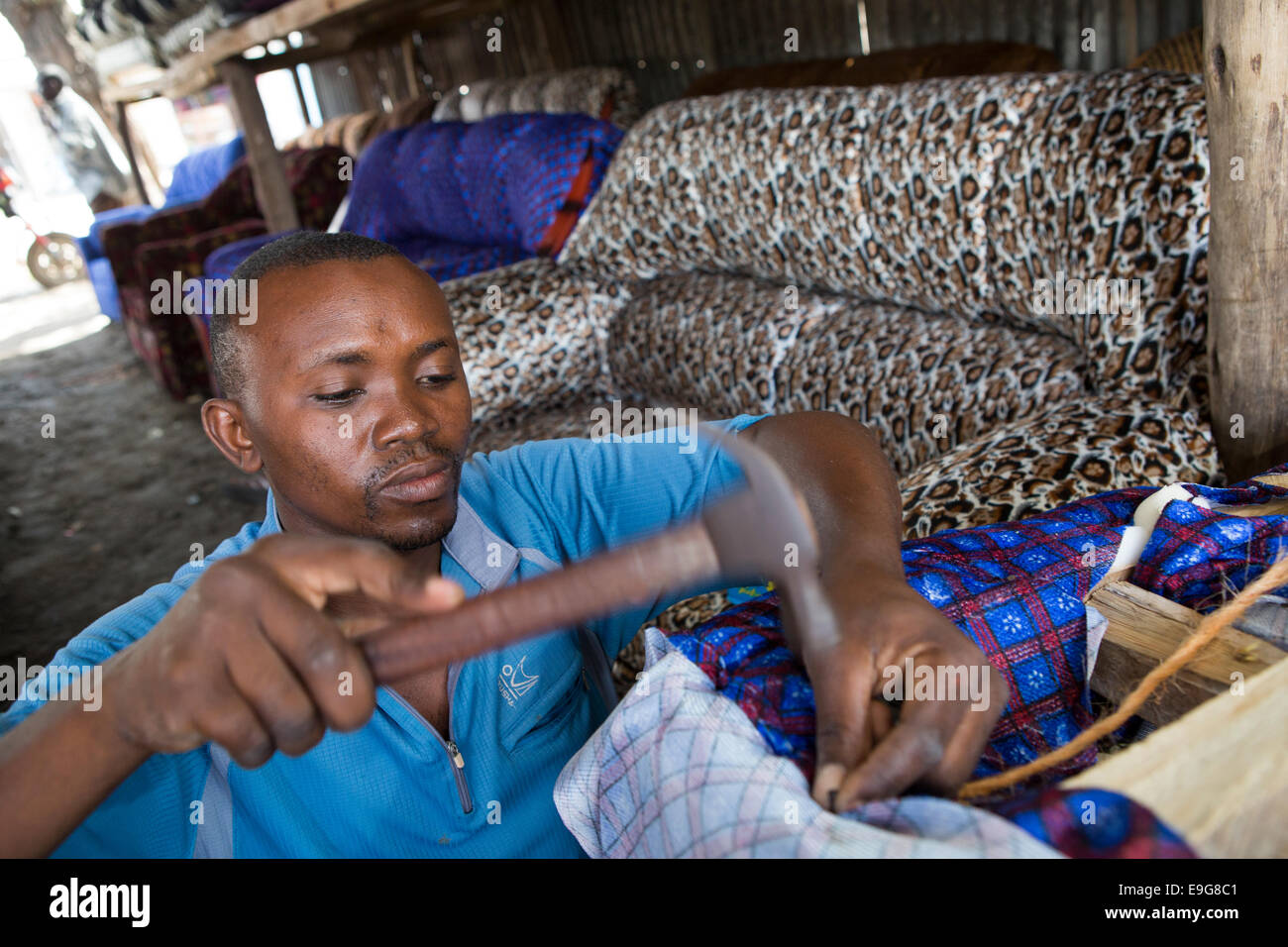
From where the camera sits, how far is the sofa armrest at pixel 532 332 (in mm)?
3539

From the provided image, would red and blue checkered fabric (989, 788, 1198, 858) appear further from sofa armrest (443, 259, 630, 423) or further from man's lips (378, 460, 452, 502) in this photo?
sofa armrest (443, 259, 630, 423)

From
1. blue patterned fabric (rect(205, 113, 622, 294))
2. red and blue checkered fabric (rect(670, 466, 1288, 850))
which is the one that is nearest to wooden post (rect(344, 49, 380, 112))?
blue patterned fabric (rect(205, 113, 622, 294))

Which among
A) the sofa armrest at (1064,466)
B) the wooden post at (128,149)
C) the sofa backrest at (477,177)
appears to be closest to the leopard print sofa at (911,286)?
the sofa armrest at (1064,466)

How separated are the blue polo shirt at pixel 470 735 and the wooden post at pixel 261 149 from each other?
15.3ft

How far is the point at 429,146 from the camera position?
15.8ft

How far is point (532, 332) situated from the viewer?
11.9 feet

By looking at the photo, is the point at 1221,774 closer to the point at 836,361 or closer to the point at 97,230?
the point at 836,361

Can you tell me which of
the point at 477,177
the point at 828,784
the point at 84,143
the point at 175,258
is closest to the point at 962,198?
the point at 828,784

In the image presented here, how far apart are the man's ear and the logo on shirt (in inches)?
18.6

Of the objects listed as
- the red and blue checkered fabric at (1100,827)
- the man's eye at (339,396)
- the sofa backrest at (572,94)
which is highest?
the sofa backrest at (572,94)

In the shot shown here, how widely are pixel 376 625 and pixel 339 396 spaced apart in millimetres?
469

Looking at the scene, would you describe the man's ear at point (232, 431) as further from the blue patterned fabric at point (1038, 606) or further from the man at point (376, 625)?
the blue patterned fabric at point (1038, 606)

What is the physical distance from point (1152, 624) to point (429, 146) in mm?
4545

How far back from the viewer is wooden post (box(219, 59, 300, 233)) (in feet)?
17.2
